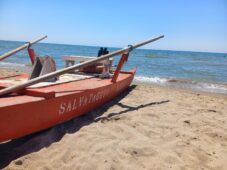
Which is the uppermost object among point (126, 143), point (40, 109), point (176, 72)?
point (40, 109)

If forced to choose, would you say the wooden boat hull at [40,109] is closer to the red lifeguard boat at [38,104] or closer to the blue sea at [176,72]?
the red lifeguard boat at [38,104]

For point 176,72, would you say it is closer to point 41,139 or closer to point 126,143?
point 126,143

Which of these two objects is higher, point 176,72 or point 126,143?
point 126,143

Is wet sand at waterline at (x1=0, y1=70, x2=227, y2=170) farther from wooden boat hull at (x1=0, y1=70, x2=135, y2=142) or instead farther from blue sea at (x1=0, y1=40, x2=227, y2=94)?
blue sea at (x1=0, y1=40, x2=227, y2=94)

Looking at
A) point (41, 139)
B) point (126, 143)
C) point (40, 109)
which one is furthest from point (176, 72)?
point (40, 109)

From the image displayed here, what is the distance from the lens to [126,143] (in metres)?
3.59

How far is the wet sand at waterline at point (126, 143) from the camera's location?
310cm

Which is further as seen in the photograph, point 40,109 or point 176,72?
point 176,72

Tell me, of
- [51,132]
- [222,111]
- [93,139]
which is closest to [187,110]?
[222,111]

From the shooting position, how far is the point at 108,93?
5.41 meters

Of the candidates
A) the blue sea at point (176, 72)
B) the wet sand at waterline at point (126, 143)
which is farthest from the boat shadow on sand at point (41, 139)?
the blue sea at point (176, 72)

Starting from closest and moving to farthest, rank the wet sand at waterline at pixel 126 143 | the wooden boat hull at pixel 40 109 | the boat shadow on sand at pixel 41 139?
the wooden boat hull at pixel 40 109, the wet sand at waterline at pixel 126 143, the boat shadow on sand at pixel 41 139

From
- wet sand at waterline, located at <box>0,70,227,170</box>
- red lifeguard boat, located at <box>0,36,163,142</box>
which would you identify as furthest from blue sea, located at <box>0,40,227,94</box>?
red lifeguard boat, located at <box>0,36,163,142</box>

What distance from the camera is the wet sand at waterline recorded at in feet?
10.2
